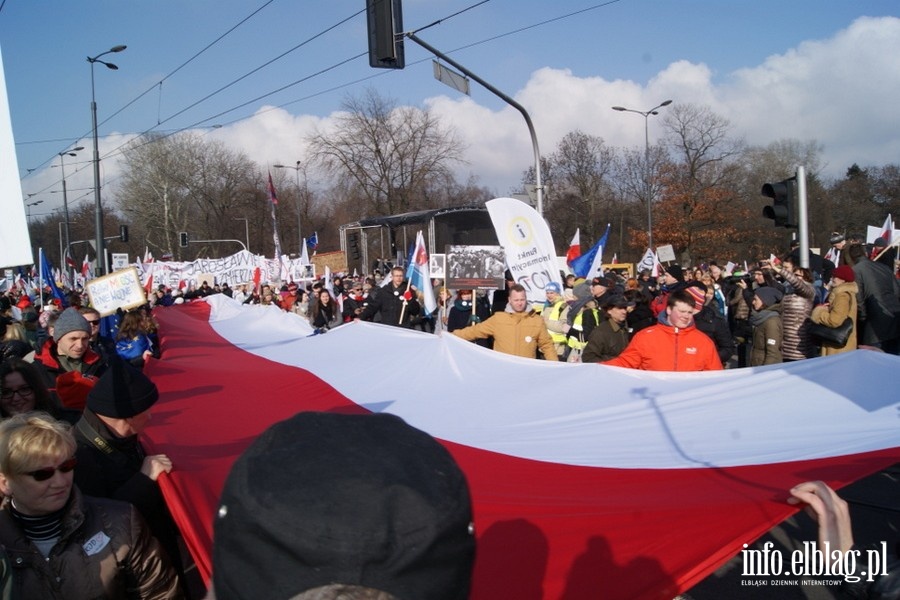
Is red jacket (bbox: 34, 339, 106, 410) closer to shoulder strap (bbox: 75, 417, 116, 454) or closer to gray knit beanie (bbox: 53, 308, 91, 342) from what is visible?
gray knit beanie (bbox: 53, 308, 91, 342)

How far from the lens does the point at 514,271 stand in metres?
10.9

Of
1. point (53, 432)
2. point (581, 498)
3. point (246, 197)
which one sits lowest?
point (581, 498)

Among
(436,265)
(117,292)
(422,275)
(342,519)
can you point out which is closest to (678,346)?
(342,519)

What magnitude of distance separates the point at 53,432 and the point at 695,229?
184ft

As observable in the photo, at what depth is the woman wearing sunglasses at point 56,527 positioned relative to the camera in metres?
2.94

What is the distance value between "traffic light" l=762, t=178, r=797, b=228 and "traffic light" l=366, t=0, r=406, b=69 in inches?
237

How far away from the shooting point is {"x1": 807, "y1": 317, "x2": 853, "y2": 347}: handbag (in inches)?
337

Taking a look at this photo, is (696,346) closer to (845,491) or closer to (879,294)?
(845,491)

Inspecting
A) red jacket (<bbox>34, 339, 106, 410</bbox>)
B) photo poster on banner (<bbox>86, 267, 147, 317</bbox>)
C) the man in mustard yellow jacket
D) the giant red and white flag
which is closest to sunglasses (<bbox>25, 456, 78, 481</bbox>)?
the giant red and white flag

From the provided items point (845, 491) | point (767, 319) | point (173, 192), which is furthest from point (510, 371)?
point (173, 192)

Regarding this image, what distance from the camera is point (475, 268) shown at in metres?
13.3

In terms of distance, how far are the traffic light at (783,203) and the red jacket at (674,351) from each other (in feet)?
9.98

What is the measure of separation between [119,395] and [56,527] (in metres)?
0.87

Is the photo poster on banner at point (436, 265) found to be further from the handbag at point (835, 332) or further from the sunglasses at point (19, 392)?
the sunglasses at point (19, 392)
